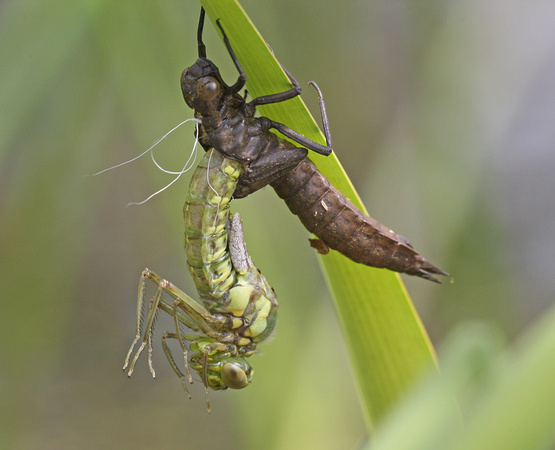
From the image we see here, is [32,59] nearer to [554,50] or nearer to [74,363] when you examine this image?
[74,363]

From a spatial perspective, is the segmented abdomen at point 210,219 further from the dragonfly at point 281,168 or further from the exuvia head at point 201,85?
the exuvia head at point 201,85

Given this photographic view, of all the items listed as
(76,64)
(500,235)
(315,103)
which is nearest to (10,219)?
(76,64)

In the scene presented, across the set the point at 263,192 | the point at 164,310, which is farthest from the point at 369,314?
the point at 263,192

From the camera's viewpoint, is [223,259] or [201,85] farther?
[223,259]

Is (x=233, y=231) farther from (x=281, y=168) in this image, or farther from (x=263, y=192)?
(x=263, y=192)

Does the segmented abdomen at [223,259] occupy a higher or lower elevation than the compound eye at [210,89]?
lower

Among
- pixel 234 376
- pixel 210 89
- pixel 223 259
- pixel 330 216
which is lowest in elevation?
pixel 234 376

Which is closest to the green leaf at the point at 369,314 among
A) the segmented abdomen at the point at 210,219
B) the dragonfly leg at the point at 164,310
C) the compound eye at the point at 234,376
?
the segmented abdomen at the point at 210,219

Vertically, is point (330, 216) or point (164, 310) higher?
point (330, 216)

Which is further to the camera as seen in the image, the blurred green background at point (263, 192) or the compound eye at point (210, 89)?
the blurred green background at point (263, 192)
